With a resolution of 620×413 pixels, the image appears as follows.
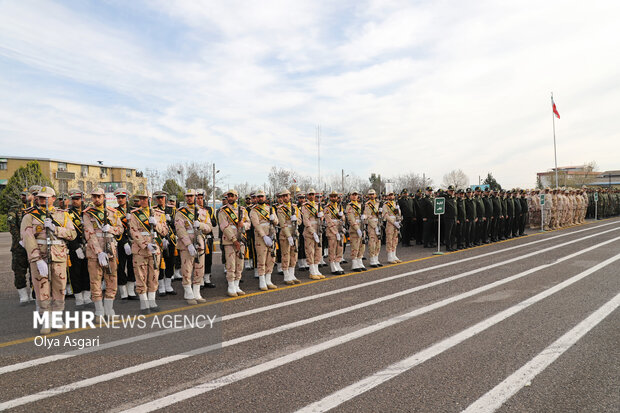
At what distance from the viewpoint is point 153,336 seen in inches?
214

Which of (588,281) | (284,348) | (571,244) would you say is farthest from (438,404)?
(571,244)

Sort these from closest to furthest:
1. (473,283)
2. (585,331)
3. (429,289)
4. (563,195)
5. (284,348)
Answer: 1. (284,348)
2. (585,331)
3. (429,289)
4. (473,283)
5. (563,195)

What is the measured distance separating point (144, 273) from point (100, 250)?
2.63 ft

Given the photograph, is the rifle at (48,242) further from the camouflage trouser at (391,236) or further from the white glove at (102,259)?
the camouflage trouser at (391,236)

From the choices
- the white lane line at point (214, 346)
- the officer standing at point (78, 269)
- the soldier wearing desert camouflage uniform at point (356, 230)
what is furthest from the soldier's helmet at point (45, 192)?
the soldier wearing desert camouflage uniform at point (356, 230)

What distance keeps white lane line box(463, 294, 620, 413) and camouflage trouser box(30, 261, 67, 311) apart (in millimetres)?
5845

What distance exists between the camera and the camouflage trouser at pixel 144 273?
6.64 m

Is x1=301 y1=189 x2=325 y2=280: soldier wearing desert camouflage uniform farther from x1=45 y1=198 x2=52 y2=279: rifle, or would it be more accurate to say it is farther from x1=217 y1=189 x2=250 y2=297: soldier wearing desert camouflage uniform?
x1=45 y1=198 x2=52 y2=279: rifle

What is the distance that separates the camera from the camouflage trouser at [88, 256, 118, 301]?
6.27 metres

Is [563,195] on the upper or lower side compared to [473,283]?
upper

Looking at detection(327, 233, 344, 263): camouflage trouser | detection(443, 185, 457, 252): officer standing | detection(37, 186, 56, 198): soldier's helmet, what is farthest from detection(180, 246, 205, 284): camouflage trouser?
detection(443, 185, 457, 252): officer standing

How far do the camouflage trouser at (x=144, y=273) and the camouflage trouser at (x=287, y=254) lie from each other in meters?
2.98

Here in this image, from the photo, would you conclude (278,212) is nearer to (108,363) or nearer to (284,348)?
(284,348)

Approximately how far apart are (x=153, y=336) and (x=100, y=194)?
273 centimetres
